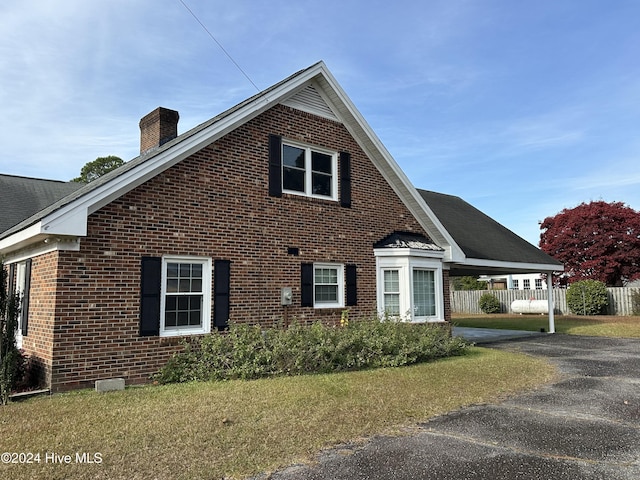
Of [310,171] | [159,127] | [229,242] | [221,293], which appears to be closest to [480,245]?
[310,171]

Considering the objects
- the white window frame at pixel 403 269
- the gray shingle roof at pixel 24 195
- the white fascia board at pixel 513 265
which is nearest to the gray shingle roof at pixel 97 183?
the gray shingle roof at pixel 24 195

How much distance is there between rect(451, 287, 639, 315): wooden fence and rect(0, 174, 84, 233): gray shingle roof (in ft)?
88.0

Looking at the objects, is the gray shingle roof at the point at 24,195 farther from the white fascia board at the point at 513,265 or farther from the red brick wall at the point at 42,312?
the white fascia board at the point at 513,265

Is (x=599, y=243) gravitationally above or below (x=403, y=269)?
above

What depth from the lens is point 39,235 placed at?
8031mm

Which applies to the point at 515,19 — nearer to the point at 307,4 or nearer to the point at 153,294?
the point at 307,4

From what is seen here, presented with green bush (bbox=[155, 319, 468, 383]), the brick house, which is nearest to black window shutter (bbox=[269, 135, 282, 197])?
the brick house

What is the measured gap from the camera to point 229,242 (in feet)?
33.0

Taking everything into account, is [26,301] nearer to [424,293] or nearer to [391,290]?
[391,290]

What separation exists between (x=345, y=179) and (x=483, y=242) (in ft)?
24.0

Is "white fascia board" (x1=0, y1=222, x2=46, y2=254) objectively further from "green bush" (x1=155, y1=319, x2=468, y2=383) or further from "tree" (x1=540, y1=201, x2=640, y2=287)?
"tree" (x1=540, y1=201, x2=640, y2=287)

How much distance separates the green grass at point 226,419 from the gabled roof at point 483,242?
23.5ft

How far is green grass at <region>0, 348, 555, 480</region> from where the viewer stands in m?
4.57

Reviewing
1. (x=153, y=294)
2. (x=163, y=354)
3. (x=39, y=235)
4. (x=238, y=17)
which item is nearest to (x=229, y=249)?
(x=153, y=294)
